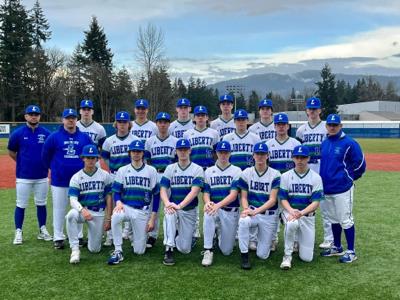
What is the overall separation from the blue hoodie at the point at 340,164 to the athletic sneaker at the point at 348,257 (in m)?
0.80

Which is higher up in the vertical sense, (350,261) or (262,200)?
(262,200)

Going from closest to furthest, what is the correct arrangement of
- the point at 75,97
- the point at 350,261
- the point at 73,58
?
the point at 350,261
the point at 75,97
the point at 73,58

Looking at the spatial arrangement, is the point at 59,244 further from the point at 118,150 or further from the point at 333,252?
the point at 333,252

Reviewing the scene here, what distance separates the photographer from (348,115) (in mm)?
82875

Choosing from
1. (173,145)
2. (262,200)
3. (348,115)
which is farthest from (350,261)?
(348,115)

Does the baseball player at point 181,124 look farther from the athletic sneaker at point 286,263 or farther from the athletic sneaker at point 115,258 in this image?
the athletic sneaker at point 286,263

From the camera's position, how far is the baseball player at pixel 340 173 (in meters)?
5.60

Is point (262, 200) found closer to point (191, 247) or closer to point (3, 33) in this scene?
point (191, 247)

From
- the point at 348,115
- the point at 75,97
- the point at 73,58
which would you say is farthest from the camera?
the point at 348,115

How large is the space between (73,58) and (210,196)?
171 ft

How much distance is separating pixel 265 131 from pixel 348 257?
226 cm

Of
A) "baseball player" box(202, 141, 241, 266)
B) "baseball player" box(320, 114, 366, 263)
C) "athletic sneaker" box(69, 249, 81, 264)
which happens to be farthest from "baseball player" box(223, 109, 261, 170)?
"athletic sneaker" box(69, 249, 81, 264)

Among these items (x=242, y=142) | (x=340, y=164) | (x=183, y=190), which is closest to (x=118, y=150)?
(x=183, y=190)

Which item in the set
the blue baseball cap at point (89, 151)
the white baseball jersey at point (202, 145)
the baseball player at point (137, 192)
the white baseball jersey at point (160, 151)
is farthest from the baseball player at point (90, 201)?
the white baseball jersey at point (202, 145)
